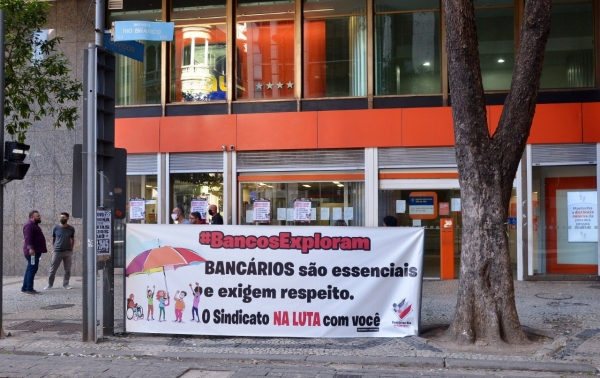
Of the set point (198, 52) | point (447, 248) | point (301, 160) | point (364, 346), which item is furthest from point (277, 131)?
point (364, 346)

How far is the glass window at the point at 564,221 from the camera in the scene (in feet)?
47.3

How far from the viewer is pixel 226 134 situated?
50.8 ft

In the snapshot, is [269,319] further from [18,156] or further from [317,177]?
[317,177]

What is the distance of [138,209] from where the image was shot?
16016 mm

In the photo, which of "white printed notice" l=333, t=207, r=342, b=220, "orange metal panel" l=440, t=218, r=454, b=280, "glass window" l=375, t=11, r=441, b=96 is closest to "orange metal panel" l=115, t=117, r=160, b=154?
"white printed notice" l=333, t=207, r=342, b=220

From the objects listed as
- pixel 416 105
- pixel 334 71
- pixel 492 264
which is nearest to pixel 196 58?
pixel 334 71

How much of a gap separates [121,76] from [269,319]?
32.4ft

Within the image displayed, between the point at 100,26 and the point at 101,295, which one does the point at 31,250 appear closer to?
the point at 101,295

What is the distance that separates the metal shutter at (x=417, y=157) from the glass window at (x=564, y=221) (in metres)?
1.94

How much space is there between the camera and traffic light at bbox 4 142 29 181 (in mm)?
9375

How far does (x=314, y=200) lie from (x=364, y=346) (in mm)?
6954

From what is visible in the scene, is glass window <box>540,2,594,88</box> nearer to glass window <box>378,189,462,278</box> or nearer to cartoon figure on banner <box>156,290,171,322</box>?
glass window <box>378,189,462,278</box>

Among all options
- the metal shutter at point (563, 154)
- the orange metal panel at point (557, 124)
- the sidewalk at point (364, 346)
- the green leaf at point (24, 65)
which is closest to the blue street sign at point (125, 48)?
the green leaf at point (24, 65)

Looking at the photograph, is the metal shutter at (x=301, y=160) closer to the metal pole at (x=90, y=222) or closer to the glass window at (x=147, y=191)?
the glass window at (x=147, y=191)
